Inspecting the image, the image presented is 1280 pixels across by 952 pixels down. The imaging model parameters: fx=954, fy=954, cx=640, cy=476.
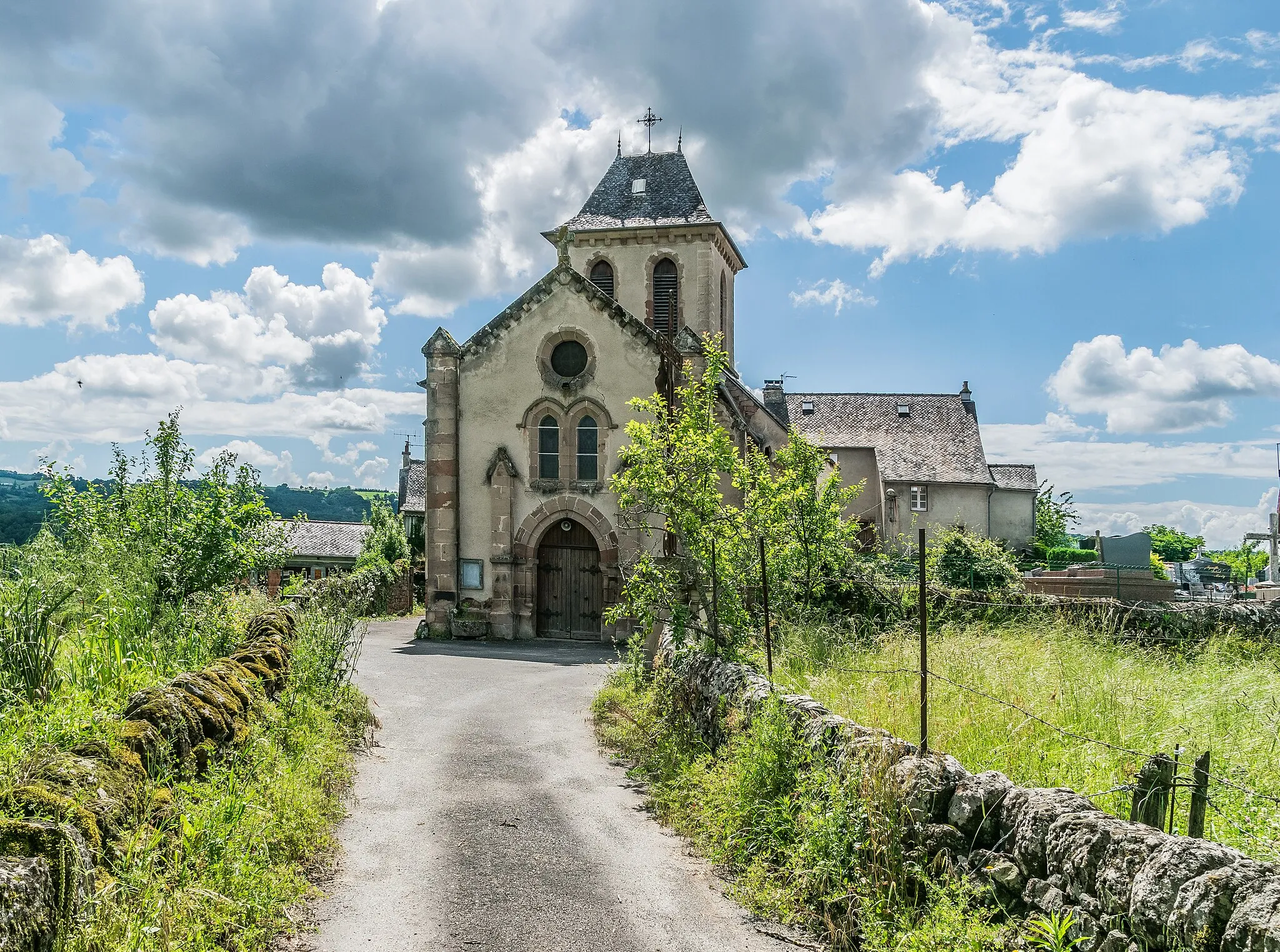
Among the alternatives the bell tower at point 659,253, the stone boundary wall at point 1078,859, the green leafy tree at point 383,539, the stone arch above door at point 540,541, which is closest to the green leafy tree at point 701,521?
the stone boundary wall at point 1078,859

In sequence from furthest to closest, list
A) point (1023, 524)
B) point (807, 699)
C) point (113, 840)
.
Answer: point (1023, 524) < point (807, 699) < point (113, 840)

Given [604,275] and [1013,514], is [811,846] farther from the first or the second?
[1013,514]

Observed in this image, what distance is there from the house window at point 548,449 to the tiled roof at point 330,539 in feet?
130

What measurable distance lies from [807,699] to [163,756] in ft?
15.6

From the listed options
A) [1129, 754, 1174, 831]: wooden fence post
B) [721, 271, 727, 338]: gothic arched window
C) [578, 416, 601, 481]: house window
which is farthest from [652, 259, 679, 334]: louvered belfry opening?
[1129, 754, 1174, 831]: wooden fence post

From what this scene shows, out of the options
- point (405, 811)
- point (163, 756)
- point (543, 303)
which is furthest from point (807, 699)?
point (543, 303)

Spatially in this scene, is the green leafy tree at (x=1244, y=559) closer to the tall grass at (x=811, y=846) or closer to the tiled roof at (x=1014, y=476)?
the tiled roof at (x=1014, y=476)

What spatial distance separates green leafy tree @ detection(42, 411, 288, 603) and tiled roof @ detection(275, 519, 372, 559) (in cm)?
4933

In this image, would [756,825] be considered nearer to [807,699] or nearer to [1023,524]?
[807,699]

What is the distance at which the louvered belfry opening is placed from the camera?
1132 inches

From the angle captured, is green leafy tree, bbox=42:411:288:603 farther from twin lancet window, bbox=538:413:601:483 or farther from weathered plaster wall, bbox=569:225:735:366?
weathered plaster wall, bbox=569:225:735:366

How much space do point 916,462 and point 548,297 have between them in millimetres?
26792

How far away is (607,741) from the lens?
11.4 m

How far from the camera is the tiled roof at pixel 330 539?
61.1m
